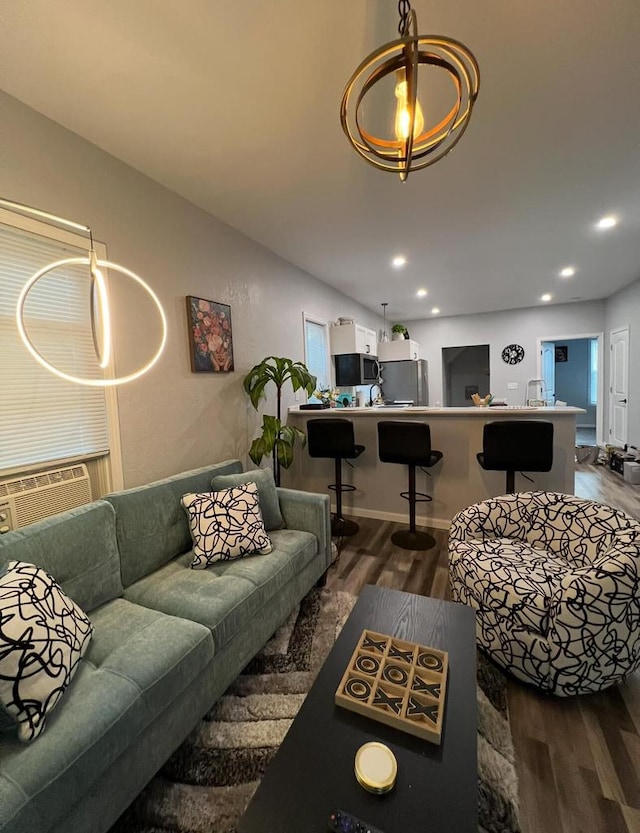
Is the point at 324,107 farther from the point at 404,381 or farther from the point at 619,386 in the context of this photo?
the point at 619,386

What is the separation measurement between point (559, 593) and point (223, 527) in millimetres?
1680

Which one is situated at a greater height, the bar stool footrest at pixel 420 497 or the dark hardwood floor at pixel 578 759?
the bar stool footrest at pixel 420 497

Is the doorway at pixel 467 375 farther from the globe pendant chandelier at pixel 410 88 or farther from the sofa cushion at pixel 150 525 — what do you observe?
the globe pendant chandelier at pixel 410 88

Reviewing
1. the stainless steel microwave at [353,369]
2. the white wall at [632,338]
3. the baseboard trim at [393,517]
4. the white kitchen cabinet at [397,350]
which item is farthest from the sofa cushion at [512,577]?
the white wall at [632,338]

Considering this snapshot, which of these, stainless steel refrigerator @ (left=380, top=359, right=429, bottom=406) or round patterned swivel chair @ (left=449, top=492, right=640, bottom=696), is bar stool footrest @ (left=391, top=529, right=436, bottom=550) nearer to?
round patterned swivel chair @ (left=449, top=492, right=640, bottom=696)

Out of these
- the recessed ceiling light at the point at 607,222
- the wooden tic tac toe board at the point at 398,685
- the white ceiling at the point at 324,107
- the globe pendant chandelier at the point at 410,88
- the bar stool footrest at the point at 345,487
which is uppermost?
the white ceiling at the point at 324,107

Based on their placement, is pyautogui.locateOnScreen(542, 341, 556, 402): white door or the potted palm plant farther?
pyautogui.locateOnScreen(542, 341, 556, 402): white door

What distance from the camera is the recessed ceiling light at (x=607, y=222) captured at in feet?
10.2

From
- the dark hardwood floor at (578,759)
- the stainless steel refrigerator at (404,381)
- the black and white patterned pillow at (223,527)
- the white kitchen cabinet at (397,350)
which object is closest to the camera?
the dark hardwood floor at (578,759)

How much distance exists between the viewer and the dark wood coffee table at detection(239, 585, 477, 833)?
83 cm

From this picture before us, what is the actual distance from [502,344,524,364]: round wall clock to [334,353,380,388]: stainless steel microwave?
3.21 metres

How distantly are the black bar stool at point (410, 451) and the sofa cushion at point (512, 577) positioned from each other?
1.00 m

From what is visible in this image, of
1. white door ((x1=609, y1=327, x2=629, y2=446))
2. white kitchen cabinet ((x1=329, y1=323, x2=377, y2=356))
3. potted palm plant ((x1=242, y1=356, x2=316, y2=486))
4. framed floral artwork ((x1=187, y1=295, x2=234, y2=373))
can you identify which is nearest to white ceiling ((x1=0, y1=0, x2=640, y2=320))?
framed floral artwork ((x1=187, y1=295, x2=234, y2=373))

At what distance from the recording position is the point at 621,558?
58.8 inches
